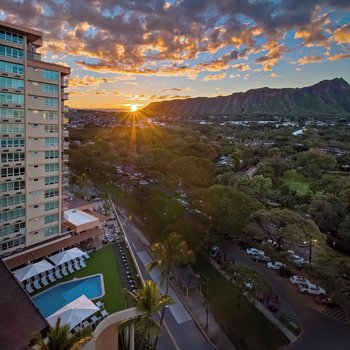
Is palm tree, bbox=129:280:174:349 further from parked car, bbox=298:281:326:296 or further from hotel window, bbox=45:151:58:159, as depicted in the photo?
parked car, bbox=298:281:326:296

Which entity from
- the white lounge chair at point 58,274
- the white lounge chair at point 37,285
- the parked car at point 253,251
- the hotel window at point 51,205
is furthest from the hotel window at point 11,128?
the parked car at point 253,251

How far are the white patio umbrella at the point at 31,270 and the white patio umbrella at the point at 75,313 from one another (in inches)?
250

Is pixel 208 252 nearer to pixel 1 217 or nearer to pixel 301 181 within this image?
pixel 1 217

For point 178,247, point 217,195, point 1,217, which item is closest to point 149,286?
point 178,247

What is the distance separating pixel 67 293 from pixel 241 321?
14.3 meters

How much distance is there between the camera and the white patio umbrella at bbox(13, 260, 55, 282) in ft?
77.1

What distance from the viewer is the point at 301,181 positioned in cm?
6456

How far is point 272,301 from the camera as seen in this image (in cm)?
2658

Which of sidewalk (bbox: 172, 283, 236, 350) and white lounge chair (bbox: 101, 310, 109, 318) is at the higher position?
white lounge chair (bbox: 101, 310, 109, 318)

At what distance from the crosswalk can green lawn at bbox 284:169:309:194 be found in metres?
31.9

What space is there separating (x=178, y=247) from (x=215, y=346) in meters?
7.78

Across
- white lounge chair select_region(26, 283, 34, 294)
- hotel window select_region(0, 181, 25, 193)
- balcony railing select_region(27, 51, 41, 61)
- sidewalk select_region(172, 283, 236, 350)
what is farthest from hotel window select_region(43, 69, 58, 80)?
sidewalk select_region(172, 283, 236, 350)

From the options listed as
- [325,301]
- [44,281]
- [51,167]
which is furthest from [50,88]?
[325,301]

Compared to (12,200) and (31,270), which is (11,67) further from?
(31,270)
